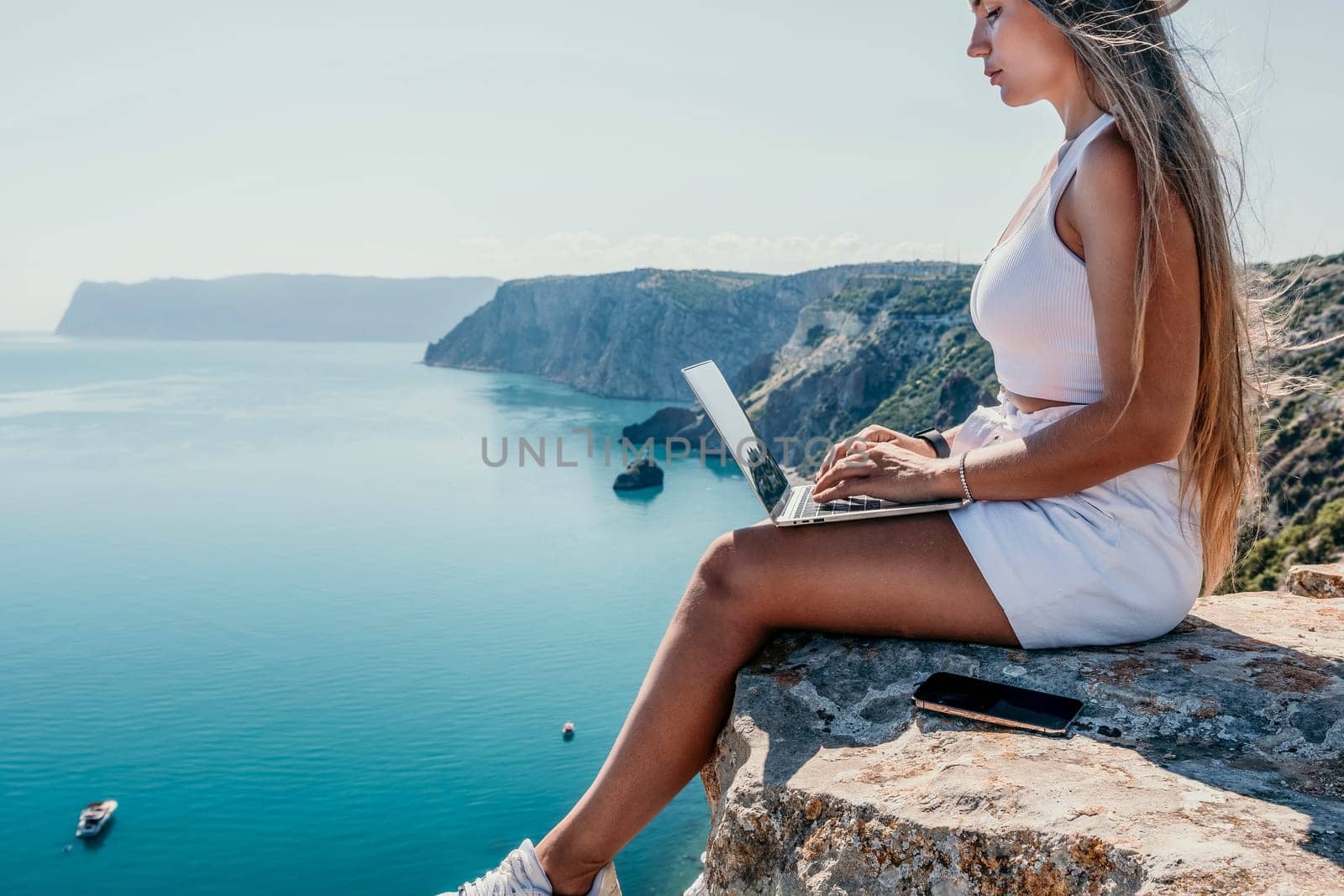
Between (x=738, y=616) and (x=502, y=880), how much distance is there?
0.62 metres

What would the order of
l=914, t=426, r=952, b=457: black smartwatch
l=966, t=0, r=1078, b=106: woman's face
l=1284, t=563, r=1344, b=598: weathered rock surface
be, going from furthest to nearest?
l=1284, t=563, r=1344, b=598: weathered rock surface, l=914, t=426, r=952, b=457: black smartwatch, l=966, t=0, r=1078, b=106: woman's face

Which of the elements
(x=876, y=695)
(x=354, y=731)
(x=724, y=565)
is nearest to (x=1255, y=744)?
(x=876, y=695)

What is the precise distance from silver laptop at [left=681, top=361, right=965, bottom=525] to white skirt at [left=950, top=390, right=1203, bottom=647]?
0.10m

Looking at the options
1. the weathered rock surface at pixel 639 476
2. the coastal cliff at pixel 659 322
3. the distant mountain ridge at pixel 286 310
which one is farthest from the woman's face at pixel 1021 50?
the distant mountain ridge at pixel 286 310

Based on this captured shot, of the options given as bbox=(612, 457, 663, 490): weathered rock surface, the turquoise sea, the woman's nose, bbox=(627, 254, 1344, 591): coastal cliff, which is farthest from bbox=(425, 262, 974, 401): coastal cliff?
the woman's nose

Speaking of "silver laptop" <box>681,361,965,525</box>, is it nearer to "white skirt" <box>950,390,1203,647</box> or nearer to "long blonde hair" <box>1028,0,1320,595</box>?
"white skirt" <box>950,390,1203,647</box>

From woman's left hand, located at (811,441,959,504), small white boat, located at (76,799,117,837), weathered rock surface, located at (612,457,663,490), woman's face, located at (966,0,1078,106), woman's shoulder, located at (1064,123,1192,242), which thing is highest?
woman's face, located at (966,0,1078,106)

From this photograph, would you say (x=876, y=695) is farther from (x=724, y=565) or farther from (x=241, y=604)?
(x=241, y=604)

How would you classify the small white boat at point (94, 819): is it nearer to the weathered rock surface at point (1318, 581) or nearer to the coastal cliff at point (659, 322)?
the weathered rock surface at point (1318, 581)

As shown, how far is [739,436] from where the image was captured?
1968mm

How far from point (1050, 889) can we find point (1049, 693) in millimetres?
424

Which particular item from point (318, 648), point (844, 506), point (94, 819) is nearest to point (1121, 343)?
point (844, 506)

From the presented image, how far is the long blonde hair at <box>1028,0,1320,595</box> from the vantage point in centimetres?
155

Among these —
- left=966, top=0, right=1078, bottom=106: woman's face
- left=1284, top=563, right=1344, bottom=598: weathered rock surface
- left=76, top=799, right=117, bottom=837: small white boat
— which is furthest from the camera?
left=76, top=799, right=117, bottom=837: small white boat
